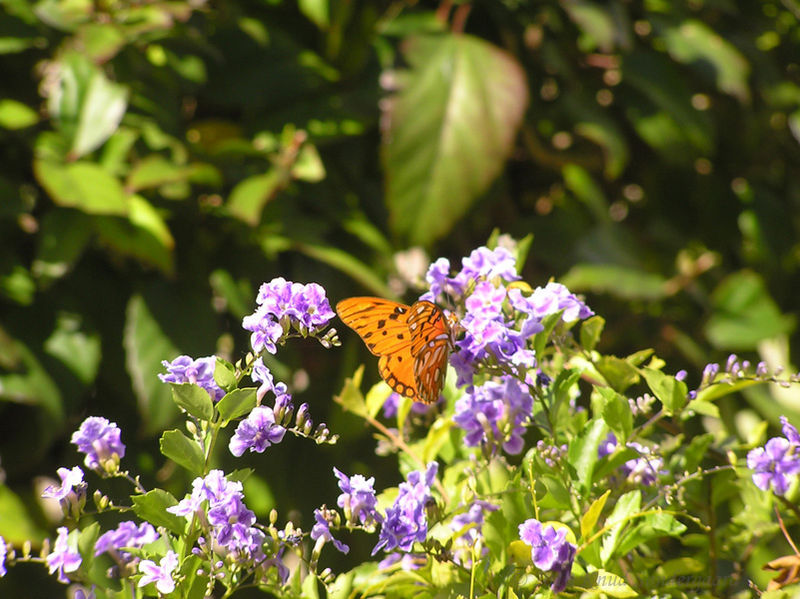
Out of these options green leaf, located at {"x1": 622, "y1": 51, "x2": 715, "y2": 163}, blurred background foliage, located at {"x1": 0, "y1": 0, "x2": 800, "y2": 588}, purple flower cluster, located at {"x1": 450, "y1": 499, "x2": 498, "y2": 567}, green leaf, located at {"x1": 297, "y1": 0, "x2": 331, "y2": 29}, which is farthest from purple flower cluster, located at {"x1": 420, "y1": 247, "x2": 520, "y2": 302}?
green leaf, located at {"x1": 622, "y1": 51, "x2": 715, "y2": 163}

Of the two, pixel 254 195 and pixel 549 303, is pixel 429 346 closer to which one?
pixel 549 303

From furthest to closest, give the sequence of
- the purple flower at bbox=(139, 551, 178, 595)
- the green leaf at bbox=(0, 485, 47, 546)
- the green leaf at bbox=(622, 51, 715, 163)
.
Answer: the green leaf at bbox=(622, 51, 715, 163) < the green leaf at bbox=(0, 485, 47, 546) < the purple flower at bbox=(139, 551, 178, 595)

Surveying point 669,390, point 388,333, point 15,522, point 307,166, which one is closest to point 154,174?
point 307,166

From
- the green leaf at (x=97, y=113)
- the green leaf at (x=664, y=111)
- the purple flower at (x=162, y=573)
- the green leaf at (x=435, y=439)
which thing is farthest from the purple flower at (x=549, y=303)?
the green leaf at (x=664, y=111)

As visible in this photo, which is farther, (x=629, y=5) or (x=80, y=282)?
(x=629, y=5)

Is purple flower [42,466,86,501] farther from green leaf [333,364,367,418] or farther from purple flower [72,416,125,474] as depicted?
green leaf [333,364,367,418]

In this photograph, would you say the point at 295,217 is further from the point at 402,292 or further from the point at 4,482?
the point at 4,482

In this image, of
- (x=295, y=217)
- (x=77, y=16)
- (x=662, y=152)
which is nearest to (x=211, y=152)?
(x=295, y=217)
